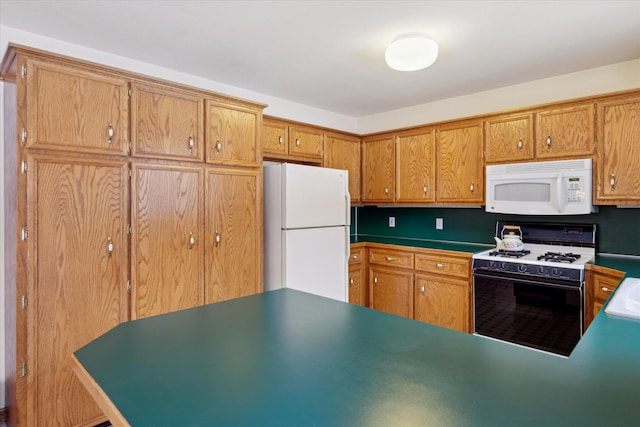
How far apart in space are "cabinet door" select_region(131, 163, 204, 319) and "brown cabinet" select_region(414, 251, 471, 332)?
2.03 m

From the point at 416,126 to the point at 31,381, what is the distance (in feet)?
11.8

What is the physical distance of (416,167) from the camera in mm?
3764

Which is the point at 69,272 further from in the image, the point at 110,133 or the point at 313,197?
the point at 313,197

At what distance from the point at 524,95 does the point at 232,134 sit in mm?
2603

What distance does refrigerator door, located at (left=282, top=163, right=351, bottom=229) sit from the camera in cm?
289

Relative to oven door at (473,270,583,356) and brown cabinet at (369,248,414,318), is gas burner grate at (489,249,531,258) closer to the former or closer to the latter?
oven door at (473,270,583,356)

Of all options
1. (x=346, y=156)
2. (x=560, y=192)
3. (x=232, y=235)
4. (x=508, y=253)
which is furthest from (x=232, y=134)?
(x=560, y=192)

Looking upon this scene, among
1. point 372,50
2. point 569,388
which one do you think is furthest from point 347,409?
point 372,50

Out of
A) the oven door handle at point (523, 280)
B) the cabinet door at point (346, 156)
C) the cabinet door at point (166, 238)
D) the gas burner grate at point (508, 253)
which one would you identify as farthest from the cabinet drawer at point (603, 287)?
the cabinet door at point (166, 238)

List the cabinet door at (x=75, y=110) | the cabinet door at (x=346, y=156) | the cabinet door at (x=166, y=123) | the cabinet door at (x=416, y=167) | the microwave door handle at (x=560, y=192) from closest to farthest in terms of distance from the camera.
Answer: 1. the cabinet door at (x=75, y=110)
2. the cabinet door at (x=166, y=123)
3. the microwave door handle at (x=560, y=192)
4. the cabinet door at (x=416, y=167)
5. the cabinet door at (x=346, y=156)

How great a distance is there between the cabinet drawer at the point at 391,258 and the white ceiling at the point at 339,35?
1.64 metres

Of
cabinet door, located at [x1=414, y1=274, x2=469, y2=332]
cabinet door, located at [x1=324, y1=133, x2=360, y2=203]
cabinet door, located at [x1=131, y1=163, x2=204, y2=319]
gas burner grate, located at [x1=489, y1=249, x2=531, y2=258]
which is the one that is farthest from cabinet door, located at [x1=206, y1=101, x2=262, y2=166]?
gas burner grate, located at [x1=489, y1=249, x2=531, y2=258]

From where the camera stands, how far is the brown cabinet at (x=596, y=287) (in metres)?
2.35

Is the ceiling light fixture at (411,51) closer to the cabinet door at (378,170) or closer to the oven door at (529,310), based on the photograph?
the cabinet door at (378,170)
